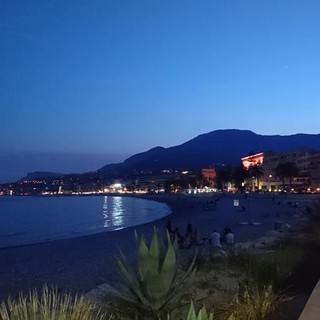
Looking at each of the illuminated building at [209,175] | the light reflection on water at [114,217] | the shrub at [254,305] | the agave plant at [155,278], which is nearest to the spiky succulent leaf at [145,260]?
the agave plant at [155,278]

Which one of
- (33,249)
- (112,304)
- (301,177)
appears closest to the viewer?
(112,304)

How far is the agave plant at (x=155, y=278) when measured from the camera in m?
4.88

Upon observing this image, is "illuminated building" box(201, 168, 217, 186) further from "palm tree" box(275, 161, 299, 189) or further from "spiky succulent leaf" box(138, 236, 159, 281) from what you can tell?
"spiky succulent leaf" box(138, 236, 159, 281)

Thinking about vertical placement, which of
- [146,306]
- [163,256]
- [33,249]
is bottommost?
[33,249]

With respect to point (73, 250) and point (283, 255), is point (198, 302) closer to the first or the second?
point (283, 255)

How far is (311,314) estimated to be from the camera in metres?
4.96

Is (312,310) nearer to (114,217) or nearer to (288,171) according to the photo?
(114,217)

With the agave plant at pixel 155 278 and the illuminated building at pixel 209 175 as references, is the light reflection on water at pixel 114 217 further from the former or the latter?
the illuminated building at pixel 209 175

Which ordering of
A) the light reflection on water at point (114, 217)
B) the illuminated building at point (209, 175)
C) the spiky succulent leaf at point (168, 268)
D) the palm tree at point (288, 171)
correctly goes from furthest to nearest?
the illuminated building at point (209, 175)
the palm tree at point (288, 171)
the light reflection on water at point (114, 217)
the spiky succulent leaf at point (168, 268)

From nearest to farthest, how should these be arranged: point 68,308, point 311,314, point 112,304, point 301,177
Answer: point 68,308 → point 311,314 → point 112,304 → point 301,177

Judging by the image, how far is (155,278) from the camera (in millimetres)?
4922

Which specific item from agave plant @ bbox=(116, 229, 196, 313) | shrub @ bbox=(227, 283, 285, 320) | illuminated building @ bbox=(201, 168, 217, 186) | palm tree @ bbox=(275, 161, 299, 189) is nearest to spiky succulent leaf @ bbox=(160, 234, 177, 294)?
agave plant @ bbox=(116, 229, 196, 313)

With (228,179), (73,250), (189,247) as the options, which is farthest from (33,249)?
(228,179)

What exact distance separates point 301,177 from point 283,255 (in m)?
119
